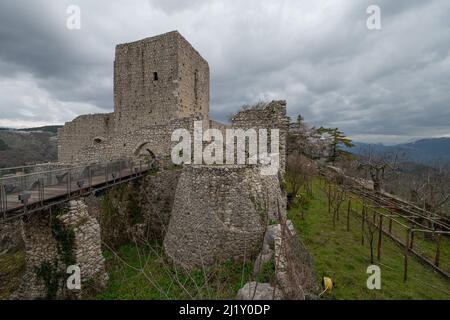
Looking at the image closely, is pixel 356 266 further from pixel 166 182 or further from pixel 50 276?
pixel 50 276

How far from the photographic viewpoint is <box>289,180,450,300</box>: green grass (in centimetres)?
667

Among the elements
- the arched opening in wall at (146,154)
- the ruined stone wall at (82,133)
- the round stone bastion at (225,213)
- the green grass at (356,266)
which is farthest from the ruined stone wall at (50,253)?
the ruined stone wall at (82,133)

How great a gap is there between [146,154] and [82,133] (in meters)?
8.28

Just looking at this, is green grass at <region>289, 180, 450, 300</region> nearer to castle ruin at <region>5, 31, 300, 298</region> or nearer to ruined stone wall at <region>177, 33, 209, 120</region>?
castle ruin at <region>5, 31, 300, 298</region>

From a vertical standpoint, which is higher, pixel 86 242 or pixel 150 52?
pixel 150 52

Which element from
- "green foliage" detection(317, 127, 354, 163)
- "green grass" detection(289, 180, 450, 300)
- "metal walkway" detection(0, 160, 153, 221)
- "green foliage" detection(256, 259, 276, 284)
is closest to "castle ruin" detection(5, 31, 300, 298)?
"metal walkway" detection(0, 160, 153, 221)

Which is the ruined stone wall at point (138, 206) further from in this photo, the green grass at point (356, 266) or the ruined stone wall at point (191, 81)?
the green grass at point (356, 266)

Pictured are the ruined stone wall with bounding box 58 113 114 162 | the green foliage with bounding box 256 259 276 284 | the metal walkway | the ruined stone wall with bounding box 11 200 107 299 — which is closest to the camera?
the metal walkway

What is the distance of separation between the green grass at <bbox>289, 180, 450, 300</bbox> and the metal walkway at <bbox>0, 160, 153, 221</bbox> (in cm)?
875

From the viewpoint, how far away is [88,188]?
827 centimetres

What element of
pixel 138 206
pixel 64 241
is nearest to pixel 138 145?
pixel 138 206
